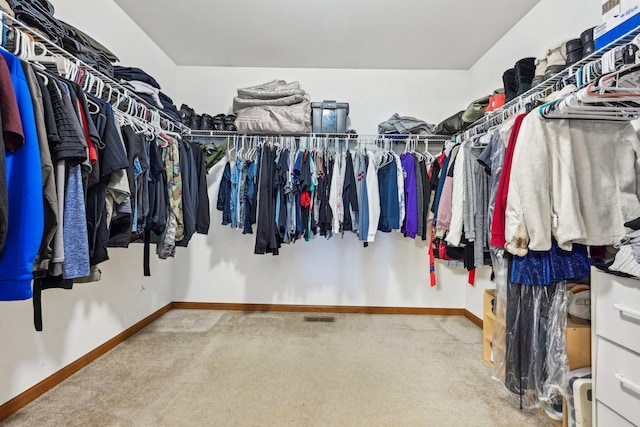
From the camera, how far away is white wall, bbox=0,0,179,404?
59.2 inches

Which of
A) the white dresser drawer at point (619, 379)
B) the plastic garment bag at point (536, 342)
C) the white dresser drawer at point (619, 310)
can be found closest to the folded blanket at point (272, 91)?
the plastic garment bag at point (536, 342)

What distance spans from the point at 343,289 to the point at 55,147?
8.35ft

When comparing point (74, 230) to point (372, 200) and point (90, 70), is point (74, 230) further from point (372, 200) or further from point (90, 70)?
point (372, 200)

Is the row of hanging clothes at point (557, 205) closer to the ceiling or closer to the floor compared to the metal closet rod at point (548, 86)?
closer to the floor

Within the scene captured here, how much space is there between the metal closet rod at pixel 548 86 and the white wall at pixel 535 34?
234 mm

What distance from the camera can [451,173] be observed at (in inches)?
81.9

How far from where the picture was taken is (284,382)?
5.82ft

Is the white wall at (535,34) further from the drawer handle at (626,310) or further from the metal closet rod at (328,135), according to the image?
the drawer handle at (626,310)

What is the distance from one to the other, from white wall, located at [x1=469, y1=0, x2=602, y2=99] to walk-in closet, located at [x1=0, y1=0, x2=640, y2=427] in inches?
0.9

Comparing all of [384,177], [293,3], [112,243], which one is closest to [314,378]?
[112,243]

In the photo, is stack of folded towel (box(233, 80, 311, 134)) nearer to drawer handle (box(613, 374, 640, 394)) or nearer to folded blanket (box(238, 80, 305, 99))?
folded blanket (box(238, 80, 305, 99))

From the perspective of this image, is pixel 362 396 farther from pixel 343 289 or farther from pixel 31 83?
pixel 31 83

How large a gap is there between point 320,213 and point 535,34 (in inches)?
84.1

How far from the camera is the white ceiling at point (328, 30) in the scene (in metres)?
2.18
